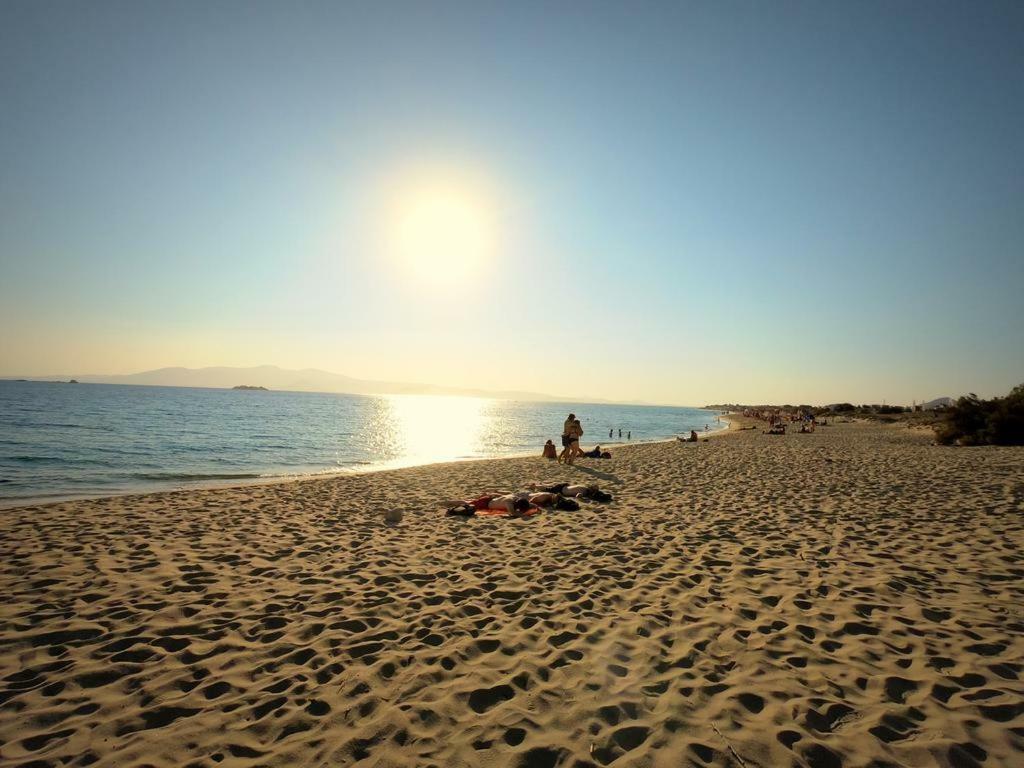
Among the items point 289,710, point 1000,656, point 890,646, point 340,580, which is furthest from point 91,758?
point 1000,656

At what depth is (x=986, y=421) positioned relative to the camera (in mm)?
23328

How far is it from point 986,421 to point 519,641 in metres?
30.4

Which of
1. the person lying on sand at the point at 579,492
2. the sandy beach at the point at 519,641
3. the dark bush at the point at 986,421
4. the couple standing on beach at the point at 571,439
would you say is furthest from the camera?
the dark bush at the point at 986,421

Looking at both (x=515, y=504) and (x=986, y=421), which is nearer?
(x=515, y=504)

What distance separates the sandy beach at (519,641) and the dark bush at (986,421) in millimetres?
19435

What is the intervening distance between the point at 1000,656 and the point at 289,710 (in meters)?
5.88

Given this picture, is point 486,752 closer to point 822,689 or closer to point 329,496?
Result: point 822,689

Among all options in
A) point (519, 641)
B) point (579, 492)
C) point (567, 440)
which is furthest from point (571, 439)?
point (519, 641)

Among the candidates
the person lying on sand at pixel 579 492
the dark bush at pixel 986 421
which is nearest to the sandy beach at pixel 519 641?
the person lying on sand at pixel 579 492

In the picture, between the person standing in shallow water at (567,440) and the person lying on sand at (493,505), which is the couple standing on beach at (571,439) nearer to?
the person standing in shallow water at (567,440)

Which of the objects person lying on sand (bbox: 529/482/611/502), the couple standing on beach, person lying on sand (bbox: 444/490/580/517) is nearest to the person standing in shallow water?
the couple standing on beach

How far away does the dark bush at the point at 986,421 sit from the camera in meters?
22.2

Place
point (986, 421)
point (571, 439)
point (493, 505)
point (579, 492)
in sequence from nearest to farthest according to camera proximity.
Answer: point (493, 505)
point (579, 492)
point (571, 439)
point (986, 421)

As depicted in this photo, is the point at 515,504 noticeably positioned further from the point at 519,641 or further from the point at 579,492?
the point at 519,641
